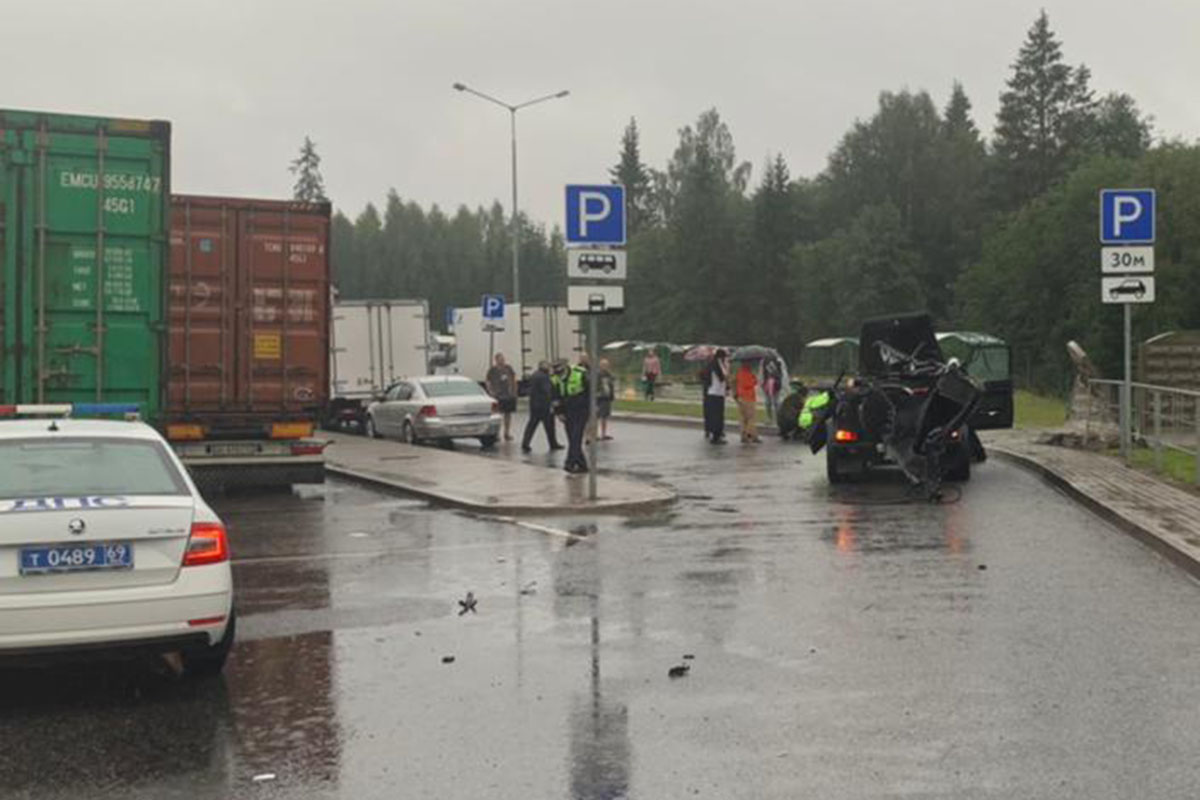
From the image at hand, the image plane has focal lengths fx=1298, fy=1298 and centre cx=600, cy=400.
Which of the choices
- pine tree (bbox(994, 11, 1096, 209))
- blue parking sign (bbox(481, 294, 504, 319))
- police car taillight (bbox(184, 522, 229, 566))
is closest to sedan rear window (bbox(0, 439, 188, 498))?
police car taillight (bbox(184, 522, 229, 566))

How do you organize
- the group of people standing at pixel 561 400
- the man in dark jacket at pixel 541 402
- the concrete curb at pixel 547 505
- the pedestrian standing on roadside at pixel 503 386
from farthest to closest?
1. the pedestrian standing on roadside at pixel 503 386
2. the man in dark jacket at pixel 541 402
3. the group of people standing at pixel 561 400
4. the concrete curb at pixel 547 505

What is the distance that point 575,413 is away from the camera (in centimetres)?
1789

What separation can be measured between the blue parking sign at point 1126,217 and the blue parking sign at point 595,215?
586cm

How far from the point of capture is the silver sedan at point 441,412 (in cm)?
2430

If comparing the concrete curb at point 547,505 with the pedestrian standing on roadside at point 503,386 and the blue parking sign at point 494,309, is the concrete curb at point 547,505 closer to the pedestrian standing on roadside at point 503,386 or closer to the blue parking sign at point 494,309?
the pedestrian standing on roadside at point 503,386

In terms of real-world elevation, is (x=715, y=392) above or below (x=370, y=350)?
below

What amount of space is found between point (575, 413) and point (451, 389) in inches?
300

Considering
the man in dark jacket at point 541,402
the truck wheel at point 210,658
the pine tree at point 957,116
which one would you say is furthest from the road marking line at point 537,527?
the pine tree at point 957,116

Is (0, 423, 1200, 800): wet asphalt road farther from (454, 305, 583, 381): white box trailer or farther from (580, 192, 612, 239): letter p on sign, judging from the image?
(454, 305, 583, 381): white box trailer

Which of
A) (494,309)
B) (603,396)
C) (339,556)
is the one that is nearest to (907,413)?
(339,556)

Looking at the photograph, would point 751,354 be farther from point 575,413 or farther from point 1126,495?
point 1126,495

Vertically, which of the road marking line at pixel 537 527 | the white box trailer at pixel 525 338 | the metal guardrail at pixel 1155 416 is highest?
the white box trailer at pixel 525 338

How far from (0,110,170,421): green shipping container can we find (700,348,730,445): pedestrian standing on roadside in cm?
1144

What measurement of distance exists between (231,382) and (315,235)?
2161 millimetres
